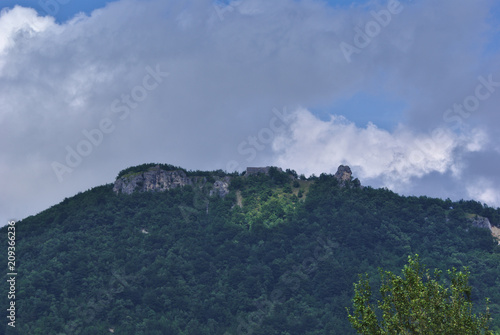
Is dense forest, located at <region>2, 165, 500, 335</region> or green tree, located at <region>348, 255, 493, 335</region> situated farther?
dense forest, located at <region>2, 165, 500, 335</region>

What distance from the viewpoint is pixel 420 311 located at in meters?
50.9

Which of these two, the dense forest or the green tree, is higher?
the dense forest

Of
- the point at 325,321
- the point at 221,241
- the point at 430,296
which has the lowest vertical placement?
the point at 430,296

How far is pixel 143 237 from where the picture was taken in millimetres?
196875

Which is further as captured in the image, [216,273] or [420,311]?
[216,273]

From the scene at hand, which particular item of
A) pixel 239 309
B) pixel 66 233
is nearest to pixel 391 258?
pixel 239 309

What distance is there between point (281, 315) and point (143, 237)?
46.1 metres

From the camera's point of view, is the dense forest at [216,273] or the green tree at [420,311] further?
the dense forest at [216,273]

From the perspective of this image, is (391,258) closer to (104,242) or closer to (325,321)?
(325,321)

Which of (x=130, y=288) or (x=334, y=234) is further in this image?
(x=334, y=234)

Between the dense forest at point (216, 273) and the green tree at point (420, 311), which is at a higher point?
the dense forest at point (216, 273)

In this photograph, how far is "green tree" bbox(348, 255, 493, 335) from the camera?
5059cm

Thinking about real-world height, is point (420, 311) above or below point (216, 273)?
below

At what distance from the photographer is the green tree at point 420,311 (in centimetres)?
5059
